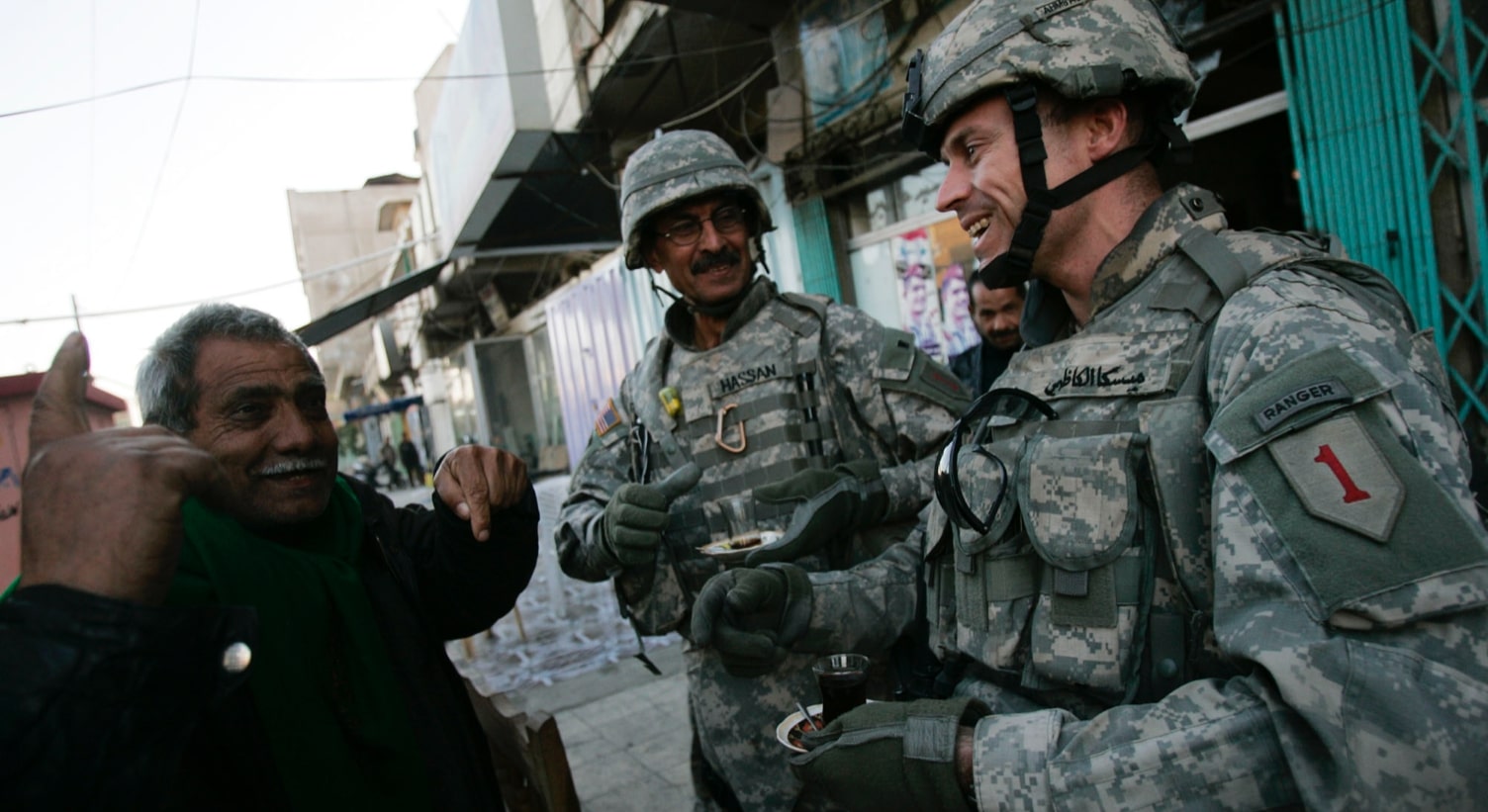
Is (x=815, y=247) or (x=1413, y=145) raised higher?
(x=815, y=247)

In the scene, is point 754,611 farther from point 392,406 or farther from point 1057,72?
point 392,406

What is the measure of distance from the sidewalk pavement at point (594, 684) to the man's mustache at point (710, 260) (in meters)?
1.55

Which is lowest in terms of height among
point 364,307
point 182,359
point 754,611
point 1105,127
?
point 754,611

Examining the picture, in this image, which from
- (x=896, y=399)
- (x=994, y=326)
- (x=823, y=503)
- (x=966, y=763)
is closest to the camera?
(x=966, y=763)

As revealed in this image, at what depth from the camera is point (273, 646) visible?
4.71ft

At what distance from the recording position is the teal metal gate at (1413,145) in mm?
3545

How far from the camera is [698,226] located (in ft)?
8.64

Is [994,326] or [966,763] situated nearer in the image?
[966,763]

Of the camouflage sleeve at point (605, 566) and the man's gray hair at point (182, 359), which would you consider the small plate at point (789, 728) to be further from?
the man's gray hair at point (182, 359)

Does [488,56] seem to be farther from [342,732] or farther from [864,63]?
[342,732]

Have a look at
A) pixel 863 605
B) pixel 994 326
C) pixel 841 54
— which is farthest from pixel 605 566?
pixel 841 54

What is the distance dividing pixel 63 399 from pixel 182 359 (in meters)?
0.61

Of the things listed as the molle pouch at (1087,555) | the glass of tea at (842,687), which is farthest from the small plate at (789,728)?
the molle pouch at (1087,555)

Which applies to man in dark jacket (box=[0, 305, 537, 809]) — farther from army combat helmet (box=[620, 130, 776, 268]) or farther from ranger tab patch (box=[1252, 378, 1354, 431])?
ranger tab patch (box=[1252, 378, 1354, 431])
